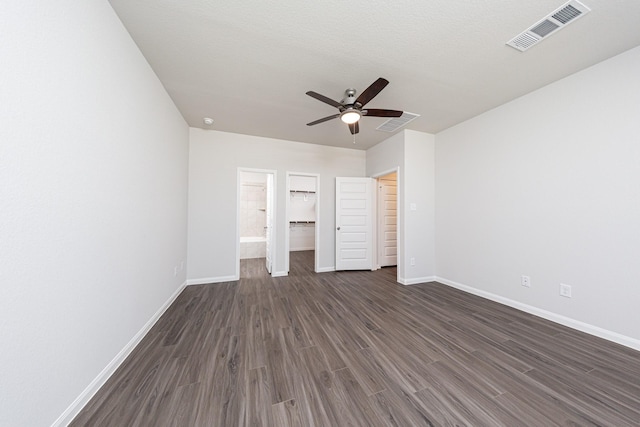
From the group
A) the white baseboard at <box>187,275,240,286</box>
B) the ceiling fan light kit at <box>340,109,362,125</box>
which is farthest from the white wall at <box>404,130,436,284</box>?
the white baseboard at <box>187,275,240,286</box>

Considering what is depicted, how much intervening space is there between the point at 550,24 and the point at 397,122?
180 cm

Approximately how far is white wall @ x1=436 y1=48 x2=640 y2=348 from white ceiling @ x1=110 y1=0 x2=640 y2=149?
297 mm

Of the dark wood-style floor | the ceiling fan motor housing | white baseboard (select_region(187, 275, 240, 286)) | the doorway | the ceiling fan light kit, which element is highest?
the ceiling fan motor housing

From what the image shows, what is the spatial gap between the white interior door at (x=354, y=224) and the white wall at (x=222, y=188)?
3.36 ft

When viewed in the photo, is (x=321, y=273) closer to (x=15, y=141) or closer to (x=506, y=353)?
(x=506, y=353)

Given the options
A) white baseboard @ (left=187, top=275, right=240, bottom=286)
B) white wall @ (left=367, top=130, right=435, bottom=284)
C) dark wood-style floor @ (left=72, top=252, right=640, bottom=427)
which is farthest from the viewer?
white wall @ (left=367, top=130, right=435, bottom=284)

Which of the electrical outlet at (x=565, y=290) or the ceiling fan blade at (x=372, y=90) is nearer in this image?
the ceiling fan blade at (x=372, y=90)

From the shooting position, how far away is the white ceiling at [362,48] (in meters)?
1.56

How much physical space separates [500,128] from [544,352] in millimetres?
2641

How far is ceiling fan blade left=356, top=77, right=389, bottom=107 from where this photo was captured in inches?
76.2

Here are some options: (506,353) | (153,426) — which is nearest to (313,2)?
(153,426)

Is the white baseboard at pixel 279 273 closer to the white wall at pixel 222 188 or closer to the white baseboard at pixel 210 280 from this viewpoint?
the white wall at pixel 222 188

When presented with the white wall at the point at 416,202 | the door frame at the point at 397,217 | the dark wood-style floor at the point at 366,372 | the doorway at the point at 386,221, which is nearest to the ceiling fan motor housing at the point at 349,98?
the white wall at the point at 416,202

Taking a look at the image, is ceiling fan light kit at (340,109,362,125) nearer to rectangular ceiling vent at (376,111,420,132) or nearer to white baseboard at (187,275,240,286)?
rectangular ceiling vent at (376,111,420,132)
